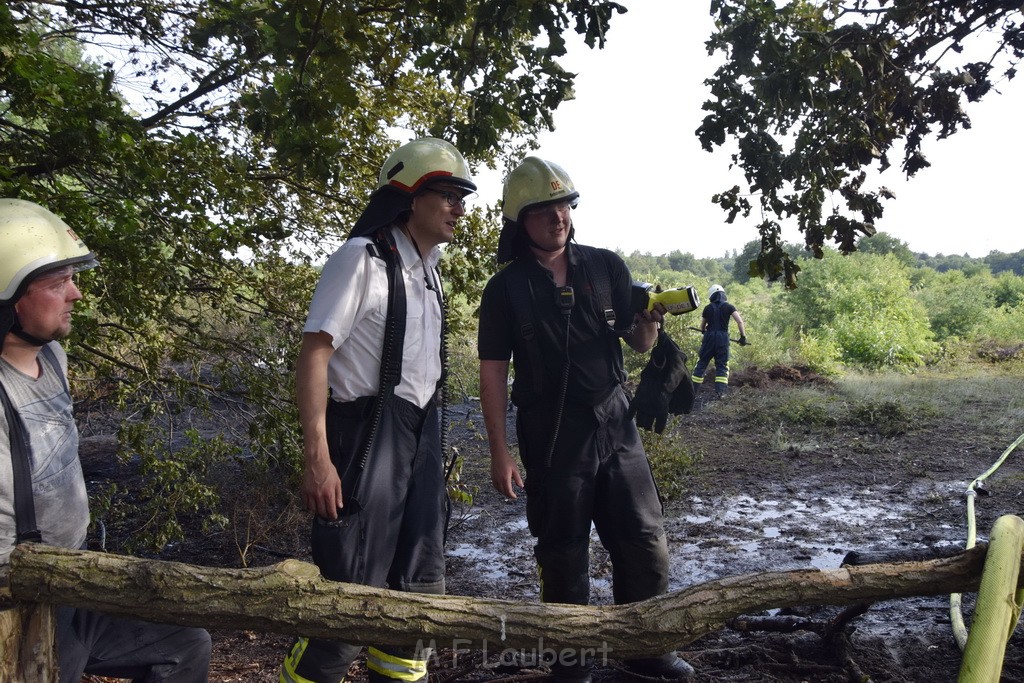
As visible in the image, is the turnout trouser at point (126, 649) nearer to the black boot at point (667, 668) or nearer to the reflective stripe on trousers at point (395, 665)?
the reflective stripe on trousers at point (395, 665)

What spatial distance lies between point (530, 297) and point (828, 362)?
16.3m

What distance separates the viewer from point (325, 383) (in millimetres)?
2623

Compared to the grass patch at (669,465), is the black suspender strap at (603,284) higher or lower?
higher

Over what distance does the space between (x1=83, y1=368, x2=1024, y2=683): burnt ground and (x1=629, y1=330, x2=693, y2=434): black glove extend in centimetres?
A: 102

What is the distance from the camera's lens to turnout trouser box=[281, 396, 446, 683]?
2.62 metres

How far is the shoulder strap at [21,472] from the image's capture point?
2035 mm

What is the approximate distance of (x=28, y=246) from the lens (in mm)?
2174

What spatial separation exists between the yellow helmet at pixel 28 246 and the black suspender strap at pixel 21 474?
0.30m

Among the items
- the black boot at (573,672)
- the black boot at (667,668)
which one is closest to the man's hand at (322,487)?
the black boot at (573,672)

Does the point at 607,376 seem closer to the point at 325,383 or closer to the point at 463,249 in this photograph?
the point at 325,383

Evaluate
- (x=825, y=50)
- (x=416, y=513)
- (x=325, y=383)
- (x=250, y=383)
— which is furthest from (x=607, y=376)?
(x=250, y=383)

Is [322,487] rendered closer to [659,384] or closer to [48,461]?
[48,461]

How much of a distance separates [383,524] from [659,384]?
1.43 metres

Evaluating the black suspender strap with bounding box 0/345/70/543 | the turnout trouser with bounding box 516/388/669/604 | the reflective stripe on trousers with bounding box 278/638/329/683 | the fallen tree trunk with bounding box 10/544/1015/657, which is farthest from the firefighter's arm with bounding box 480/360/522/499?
the black suspender strap with bounding box 0/345/70/543
